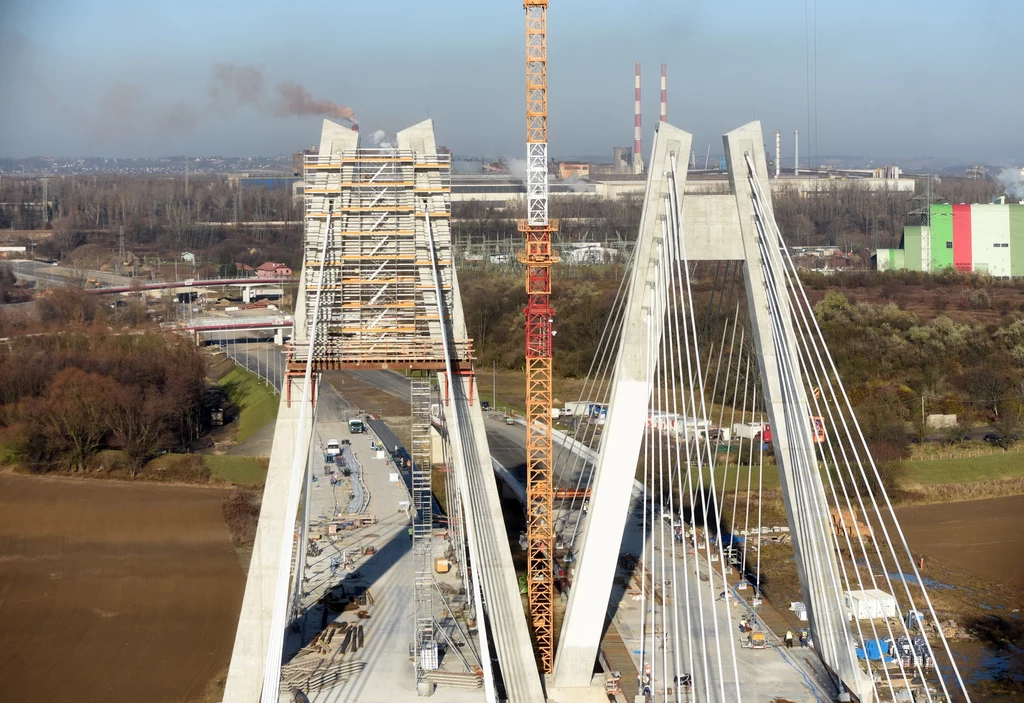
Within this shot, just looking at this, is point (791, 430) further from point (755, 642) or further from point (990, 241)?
point (990, 241)

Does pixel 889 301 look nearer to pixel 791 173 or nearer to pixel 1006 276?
pixel 1006 276

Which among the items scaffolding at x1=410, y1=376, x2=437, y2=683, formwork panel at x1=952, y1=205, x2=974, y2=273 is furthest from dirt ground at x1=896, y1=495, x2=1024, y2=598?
formwork panel at x1=952, y1=205, x2=974, y2=273

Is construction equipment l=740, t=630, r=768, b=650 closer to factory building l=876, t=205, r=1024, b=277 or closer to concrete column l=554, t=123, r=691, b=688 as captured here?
concrete column l=554, t=123, r=691, b=688

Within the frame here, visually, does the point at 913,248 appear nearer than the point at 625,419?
No

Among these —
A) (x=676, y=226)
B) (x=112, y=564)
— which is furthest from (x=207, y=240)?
(x=676, y=226)

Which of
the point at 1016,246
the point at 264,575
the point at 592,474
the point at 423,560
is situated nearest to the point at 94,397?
the point at 423,560
